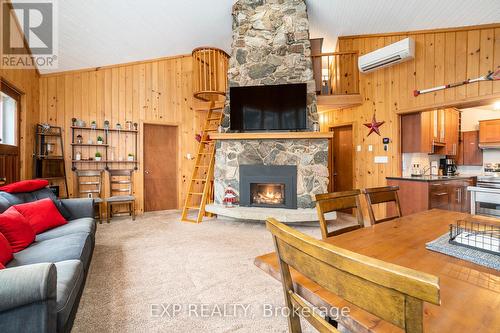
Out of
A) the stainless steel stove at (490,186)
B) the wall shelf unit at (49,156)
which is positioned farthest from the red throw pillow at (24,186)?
the stainless steel stove at (490,186)

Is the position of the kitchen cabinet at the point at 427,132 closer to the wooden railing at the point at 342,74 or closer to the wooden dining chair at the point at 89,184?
the wooden railing at the point at 342,74

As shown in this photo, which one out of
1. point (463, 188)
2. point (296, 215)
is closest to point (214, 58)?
point (296, 215)

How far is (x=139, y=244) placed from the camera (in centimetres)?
331

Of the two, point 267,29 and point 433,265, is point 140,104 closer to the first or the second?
point 267,29

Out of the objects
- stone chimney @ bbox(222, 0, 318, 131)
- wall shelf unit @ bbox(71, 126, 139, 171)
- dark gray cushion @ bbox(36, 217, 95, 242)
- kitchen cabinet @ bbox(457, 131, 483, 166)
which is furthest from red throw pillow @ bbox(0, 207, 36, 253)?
kitchen cabinet @ bbox(457, 131, 483, 166)

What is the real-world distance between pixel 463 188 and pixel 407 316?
17.5ft

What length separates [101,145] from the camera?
4.91 metres

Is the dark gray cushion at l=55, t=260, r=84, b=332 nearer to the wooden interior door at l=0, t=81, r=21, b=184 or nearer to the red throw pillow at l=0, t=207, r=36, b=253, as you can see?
the red throw pillow at l=0, t=207, r=36, b=253

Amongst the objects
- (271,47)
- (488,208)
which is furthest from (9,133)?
(488,208)

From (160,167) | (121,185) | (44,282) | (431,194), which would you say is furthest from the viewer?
(160,167)

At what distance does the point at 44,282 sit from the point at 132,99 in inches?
191

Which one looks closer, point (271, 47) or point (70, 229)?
point (70, 229)

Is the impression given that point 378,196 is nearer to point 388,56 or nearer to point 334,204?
point 334,204

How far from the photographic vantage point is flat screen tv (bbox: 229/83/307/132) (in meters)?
4.29
